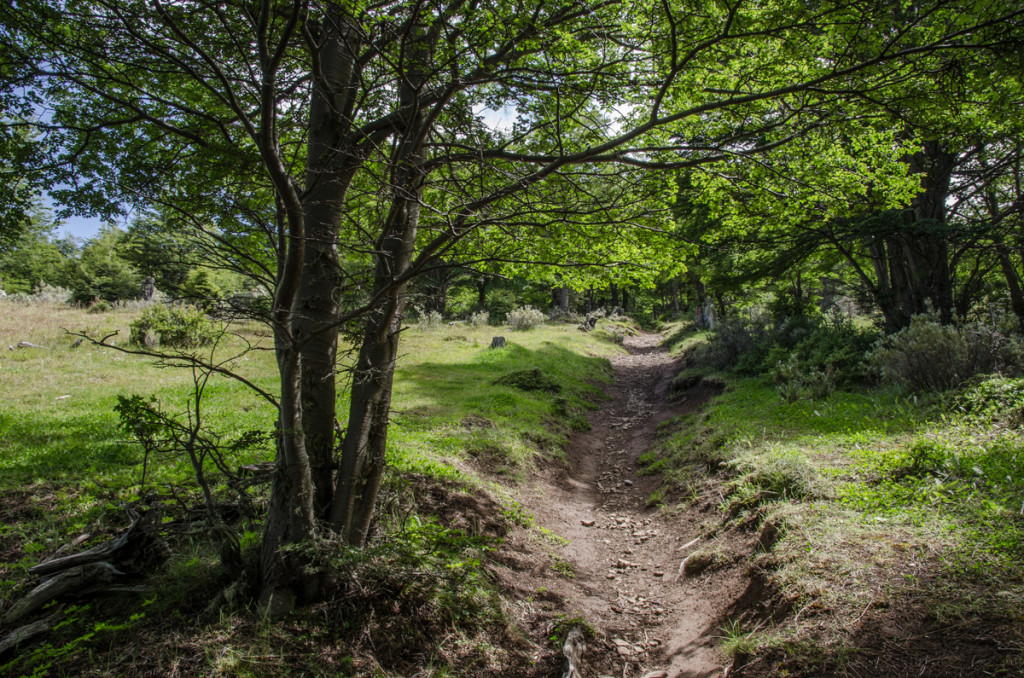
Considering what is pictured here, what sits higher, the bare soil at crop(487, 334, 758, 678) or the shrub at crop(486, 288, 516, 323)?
the shrub at crop(486, 288, 516, 323)

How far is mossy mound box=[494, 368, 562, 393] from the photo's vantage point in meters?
10.8

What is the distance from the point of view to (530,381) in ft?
36.0

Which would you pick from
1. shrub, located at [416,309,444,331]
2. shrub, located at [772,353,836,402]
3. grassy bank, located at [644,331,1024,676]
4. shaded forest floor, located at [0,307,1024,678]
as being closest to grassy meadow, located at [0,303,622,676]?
shaded forest floor, located at [0,307,1024,678]

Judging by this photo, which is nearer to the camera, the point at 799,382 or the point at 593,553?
the point at 593,553

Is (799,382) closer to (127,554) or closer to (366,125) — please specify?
(366,125)

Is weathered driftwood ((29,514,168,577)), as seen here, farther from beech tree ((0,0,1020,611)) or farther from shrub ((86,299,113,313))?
shrub ((86,299,113,313))

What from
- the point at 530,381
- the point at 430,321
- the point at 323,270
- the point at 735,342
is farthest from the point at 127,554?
the point at 430,321

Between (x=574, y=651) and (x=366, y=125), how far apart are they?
4.28 metres

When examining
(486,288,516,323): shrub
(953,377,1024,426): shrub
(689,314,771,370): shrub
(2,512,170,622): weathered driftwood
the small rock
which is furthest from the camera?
(486,288,516,323): shrub

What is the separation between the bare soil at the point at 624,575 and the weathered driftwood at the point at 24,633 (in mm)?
2960

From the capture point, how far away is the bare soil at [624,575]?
353 cm

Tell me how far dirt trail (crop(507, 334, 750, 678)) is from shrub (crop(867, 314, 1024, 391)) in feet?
13.3

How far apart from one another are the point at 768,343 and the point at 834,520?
8898 mm

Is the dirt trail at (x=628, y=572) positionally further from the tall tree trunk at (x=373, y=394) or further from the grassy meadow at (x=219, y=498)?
the tall tree trunk at (x=373, y=394)
